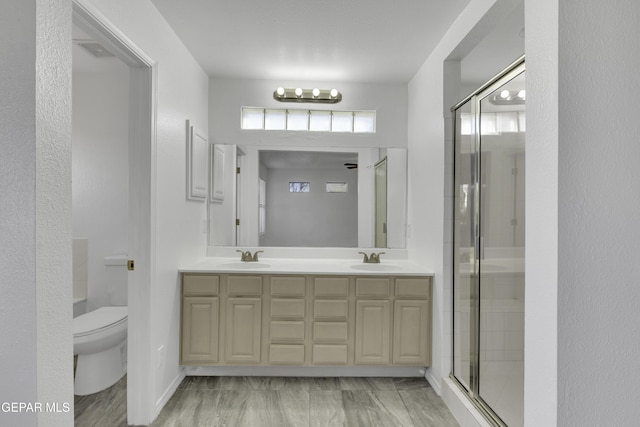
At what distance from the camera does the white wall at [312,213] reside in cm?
330

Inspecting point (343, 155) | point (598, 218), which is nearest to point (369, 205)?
point (343, 155)

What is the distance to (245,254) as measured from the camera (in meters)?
3.18

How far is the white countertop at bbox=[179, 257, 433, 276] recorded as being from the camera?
267 cm

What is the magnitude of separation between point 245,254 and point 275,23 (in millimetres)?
1839

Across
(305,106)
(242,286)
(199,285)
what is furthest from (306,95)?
(199,285)

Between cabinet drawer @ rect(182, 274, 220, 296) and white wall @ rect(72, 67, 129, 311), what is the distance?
92cm

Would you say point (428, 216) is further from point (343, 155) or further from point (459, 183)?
point (343, 155)

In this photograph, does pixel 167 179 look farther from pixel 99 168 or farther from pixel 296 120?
pixel 296 120

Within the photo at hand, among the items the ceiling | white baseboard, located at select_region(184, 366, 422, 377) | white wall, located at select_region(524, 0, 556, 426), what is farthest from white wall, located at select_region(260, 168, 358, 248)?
white wall, located at select_region(524, 0, 556, 426)

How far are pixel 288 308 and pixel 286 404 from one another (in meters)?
0.63

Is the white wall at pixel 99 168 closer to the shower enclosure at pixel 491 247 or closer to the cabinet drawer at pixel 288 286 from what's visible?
the cabinet drawer at pixel 288 286

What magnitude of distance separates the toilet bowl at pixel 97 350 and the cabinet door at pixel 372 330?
1691 mm

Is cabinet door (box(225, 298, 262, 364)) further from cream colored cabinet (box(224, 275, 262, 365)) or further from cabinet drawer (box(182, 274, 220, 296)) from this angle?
cabinet drawer (box(182, 274, 220, 296))

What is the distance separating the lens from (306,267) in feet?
9.32
